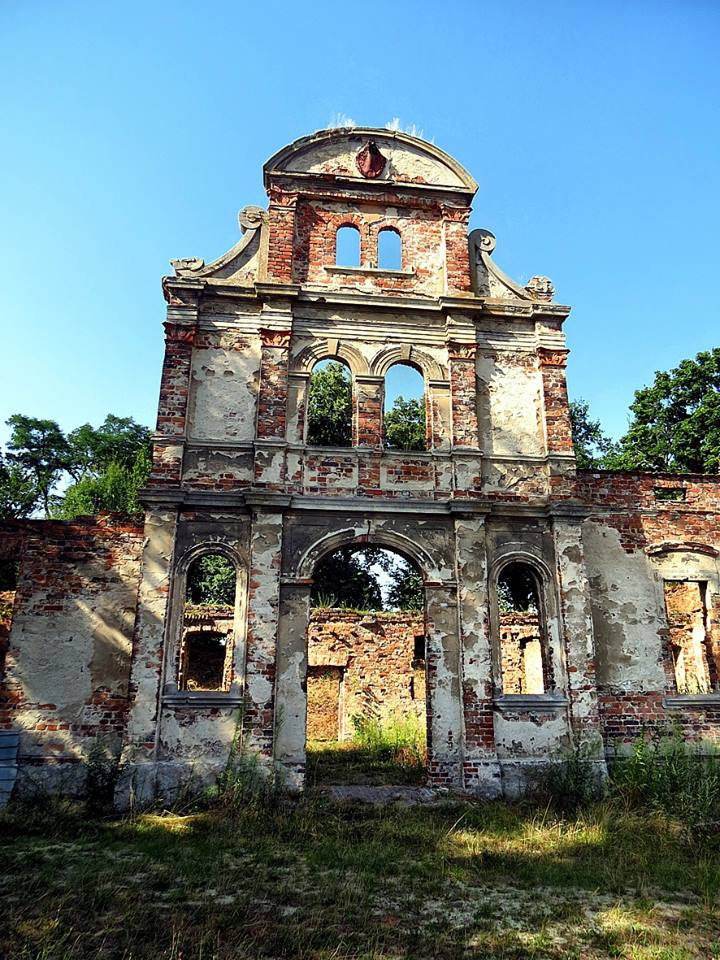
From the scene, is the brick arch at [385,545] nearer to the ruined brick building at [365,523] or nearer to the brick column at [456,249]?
the ruined brick building at [365,523]

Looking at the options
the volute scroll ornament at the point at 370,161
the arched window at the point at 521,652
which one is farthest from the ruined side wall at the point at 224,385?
the arched window at the point at 521,652

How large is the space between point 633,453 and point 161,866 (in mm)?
22594

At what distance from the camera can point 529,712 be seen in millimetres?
9578

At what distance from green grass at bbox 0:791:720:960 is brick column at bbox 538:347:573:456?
5495mm

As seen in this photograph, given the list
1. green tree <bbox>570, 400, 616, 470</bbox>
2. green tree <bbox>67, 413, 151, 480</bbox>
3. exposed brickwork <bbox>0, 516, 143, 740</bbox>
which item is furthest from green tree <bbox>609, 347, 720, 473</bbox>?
green tree <bbox>67, 413, 151, 480</bbox>

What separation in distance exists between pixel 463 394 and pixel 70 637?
23.8ft

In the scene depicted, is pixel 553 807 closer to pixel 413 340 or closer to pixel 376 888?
pixel 376 888

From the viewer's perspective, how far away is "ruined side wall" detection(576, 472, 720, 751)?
1029cm

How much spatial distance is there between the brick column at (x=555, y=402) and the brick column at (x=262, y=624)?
4.84 metres

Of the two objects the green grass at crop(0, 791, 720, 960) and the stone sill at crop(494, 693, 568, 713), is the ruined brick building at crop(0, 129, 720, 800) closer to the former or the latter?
the stone sill at crop(494, 693, 568, 713)

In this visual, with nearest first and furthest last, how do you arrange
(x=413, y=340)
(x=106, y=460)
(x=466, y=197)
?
(x=413, y=340) → (x=466, y=197) → (x=106, y=460)

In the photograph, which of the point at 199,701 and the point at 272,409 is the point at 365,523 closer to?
the point at 272,409

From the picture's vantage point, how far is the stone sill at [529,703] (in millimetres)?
9523

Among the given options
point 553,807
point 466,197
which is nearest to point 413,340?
point 466,197
